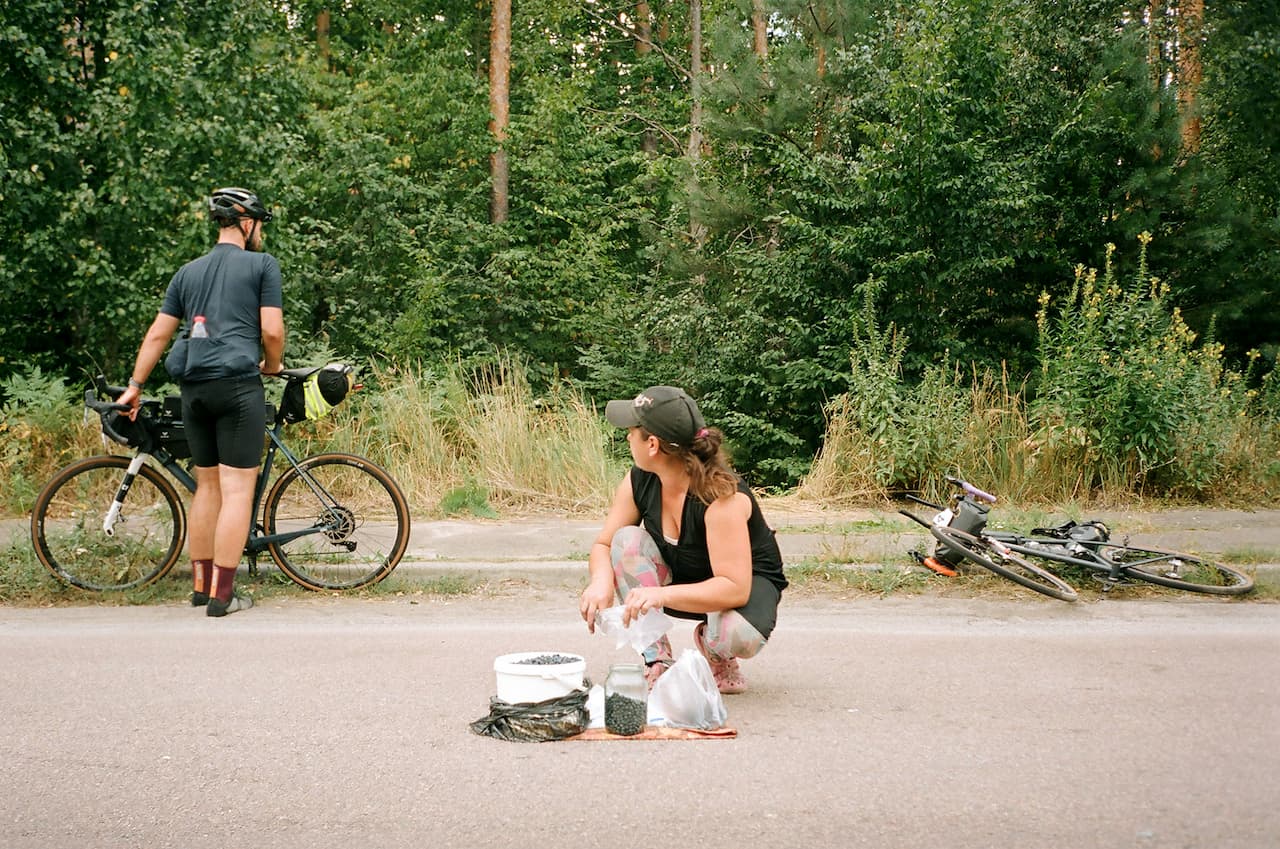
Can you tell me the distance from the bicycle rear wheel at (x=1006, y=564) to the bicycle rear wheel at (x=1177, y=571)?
14.6 inches

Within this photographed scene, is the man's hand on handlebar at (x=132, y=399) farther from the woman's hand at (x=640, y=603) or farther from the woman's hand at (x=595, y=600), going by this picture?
the woman's hand at (x=640, y=603)

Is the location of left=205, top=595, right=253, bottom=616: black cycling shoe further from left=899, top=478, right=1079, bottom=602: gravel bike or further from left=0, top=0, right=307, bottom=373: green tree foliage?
left=0, top=0, right=307, bottom=373: green tree foliage

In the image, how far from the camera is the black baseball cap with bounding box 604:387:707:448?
4.63 metres

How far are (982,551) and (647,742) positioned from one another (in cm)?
326

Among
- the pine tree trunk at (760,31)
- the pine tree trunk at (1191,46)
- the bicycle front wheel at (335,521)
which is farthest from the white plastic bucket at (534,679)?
the pine tree trunk at (1191,46)

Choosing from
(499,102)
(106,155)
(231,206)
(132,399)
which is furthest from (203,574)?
(499,102)

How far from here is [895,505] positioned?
1027 cm

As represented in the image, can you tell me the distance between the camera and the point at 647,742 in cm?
450

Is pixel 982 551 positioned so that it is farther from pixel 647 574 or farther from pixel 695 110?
pixel 695 110

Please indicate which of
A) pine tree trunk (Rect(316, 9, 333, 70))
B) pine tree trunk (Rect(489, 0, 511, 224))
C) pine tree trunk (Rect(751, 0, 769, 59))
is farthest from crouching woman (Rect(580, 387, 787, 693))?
pine tree trunk (Rect(316, 9, 333, 70))

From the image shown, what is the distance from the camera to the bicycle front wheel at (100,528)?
688cm

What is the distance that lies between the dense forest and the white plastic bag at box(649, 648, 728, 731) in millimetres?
7939

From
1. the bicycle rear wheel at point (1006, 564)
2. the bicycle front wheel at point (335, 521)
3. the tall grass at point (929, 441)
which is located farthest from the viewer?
the tall grass at point (929, 441)

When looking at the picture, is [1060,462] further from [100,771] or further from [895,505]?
[100,771]
